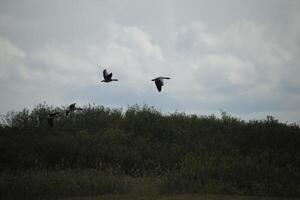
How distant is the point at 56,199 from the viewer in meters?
17.0

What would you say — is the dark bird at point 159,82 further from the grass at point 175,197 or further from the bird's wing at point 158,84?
the grass at point 175,197

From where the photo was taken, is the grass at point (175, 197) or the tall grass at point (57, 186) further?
the tall grass at point (57, 186)

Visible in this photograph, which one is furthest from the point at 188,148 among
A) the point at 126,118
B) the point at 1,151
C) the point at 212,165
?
the point at 1,151

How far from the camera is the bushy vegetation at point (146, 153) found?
18828 mm

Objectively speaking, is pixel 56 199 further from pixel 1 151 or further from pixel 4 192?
pixel 1 151

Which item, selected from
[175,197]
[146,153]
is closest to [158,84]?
[175,197]

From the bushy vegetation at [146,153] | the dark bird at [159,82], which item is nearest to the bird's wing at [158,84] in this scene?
the dark bird at [159,82]

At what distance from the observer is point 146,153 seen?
2617cm

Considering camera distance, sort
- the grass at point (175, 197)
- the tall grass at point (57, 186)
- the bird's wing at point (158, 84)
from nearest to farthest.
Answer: the grass at point (175, 197)
the tall grass at point (57, 186)
the bird's wing at point (158, 84)

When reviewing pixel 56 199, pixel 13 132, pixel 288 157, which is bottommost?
pixel 56 199

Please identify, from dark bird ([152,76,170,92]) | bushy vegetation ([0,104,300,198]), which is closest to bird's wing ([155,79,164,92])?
dark bird ([152,76,170,92])

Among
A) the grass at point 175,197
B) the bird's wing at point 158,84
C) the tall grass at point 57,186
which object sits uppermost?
the bird's wing at point 158,84

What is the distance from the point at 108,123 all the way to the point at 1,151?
25.1ft

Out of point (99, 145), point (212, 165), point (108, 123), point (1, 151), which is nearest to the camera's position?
point (212, 165)
